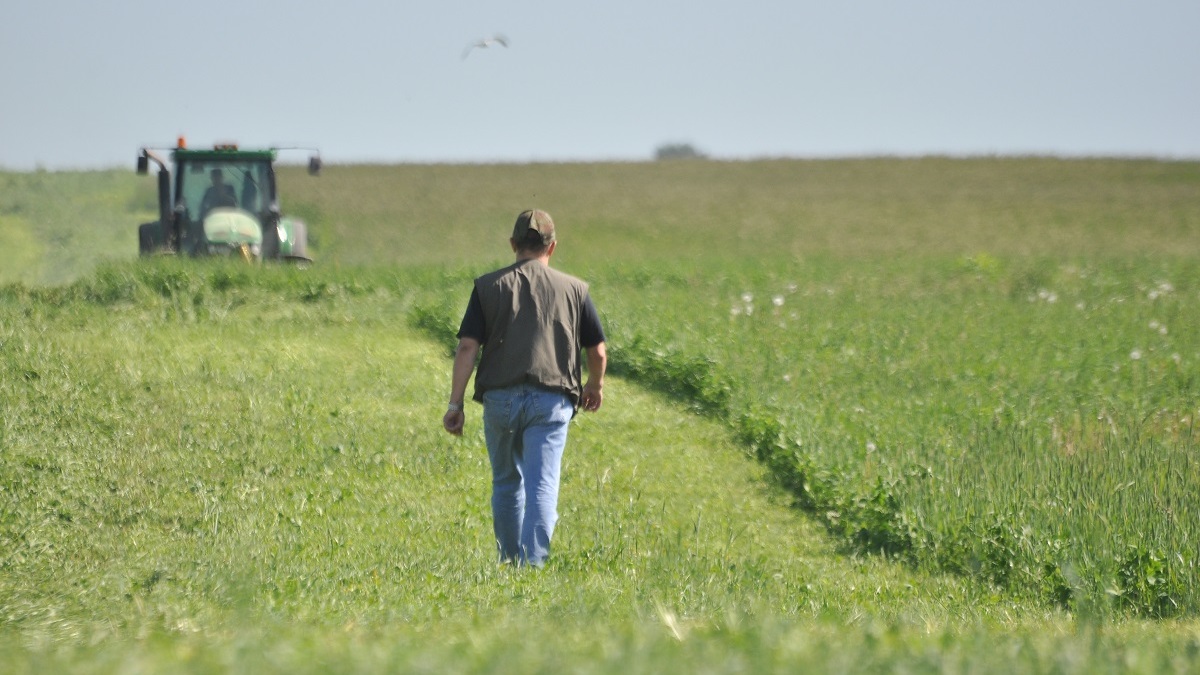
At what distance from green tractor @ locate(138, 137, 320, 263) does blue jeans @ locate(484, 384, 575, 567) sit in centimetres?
1289

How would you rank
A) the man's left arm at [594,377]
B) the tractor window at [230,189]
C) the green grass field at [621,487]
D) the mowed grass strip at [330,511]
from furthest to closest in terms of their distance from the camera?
the tractor window at [230,189], the man's left arm at [594,377], the mowed grass strip at [330,511], the green grass field at [621,487]

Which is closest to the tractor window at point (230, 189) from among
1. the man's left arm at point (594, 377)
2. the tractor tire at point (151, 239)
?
the tractor tire at point (151, 239)

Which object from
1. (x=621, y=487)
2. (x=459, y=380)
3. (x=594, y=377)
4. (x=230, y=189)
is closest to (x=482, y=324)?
(x=459, y=380)

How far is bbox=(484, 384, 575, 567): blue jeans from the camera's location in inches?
281

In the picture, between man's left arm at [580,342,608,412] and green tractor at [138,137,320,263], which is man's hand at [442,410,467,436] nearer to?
man's left arm at [580,342,608,412]

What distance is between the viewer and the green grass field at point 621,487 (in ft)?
14.0

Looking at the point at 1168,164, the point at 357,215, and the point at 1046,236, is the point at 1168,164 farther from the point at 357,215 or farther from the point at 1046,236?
the point at 357,215

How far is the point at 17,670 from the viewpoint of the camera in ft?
10.8

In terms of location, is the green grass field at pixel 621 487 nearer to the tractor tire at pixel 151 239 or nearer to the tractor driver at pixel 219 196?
the tractor driver at pixel 219 196

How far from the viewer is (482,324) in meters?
7.29

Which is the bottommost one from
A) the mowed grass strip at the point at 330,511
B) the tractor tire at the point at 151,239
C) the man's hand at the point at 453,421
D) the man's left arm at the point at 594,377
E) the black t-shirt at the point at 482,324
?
the mowed grass strip at the point at 330,511

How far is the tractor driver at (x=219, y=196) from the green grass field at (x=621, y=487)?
2260 millimetres

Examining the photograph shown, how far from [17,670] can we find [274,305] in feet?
45.3

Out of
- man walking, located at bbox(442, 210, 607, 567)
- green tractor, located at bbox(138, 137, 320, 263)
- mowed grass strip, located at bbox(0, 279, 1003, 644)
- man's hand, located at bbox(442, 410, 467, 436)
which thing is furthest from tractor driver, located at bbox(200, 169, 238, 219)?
man's hand, located at bbox(442, 410, 467, 436)
